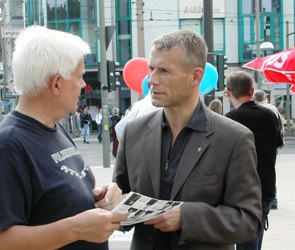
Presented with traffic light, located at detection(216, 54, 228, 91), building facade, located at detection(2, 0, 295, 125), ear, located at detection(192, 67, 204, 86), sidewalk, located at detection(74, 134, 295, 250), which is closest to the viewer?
ear, located at detection(192, 67, 204, 86)

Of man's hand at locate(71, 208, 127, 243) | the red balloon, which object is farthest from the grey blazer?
the red balloon

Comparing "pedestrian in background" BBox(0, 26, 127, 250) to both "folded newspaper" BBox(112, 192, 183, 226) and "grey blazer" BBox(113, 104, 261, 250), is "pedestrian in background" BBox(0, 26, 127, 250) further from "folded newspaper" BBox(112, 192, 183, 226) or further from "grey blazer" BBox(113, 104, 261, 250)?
"grey blazer" BBox(113, 104, 261, 250)

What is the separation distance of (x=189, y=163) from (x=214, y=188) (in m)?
0.15

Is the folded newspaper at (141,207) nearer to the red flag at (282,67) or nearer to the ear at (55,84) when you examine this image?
the ear at (55,84)

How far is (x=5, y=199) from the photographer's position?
2.12 meters

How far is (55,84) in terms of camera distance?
93.0 inches

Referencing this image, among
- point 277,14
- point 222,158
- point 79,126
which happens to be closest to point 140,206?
point 222,158

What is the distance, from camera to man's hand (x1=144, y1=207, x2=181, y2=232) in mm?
2518

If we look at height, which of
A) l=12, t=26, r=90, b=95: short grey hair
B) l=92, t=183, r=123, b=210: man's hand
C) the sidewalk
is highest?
l=12, t=26, r=90, b=95: short grey hair

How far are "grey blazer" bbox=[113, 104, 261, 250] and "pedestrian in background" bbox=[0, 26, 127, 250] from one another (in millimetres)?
310

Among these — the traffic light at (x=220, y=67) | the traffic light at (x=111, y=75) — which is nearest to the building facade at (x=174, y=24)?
the traffic light at (x=111, y=75)

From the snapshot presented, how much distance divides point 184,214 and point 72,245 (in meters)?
0.48

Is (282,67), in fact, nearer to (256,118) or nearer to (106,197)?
(256,118)

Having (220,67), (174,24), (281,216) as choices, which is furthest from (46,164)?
(174,24)
